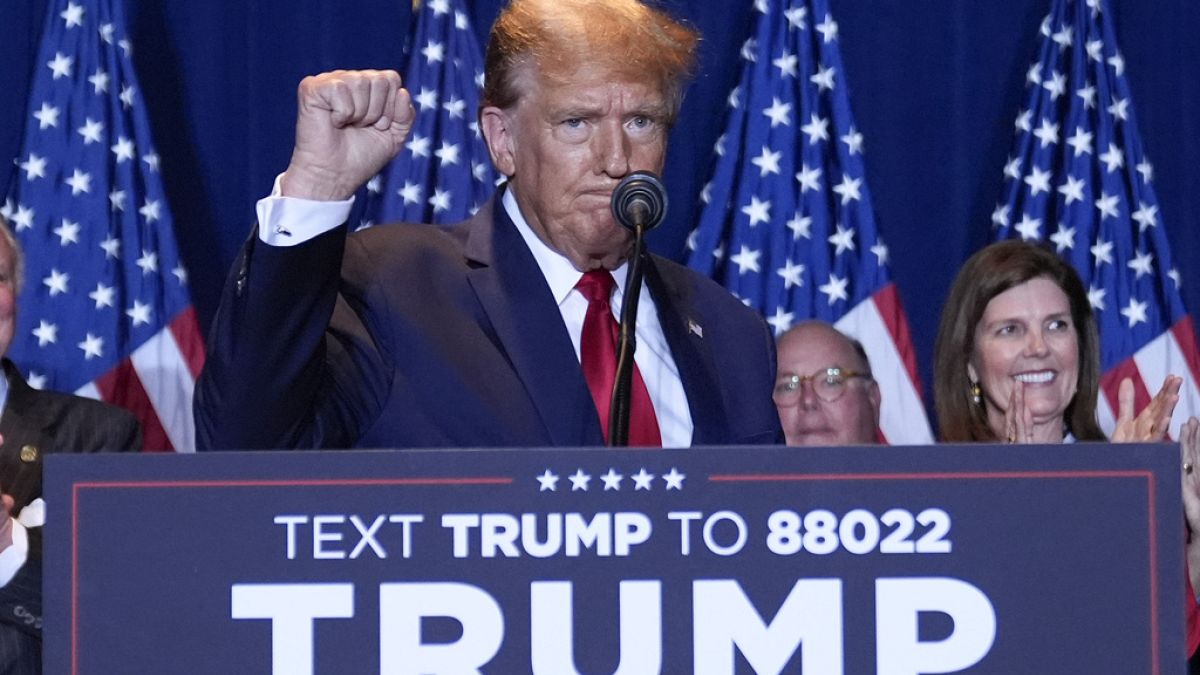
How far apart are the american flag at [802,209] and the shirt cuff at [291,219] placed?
2191mm

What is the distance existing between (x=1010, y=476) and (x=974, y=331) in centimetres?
189

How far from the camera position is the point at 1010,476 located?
1.36 m

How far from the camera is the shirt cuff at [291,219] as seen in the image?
173 cm

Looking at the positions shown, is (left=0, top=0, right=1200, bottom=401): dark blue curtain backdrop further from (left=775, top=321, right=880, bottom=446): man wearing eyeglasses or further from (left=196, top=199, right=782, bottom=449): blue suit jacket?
(left=196, top=199, right=782, bottom=449): blue suit jacket

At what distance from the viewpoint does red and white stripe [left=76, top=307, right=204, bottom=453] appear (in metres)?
3.73

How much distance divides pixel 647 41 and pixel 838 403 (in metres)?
1.68

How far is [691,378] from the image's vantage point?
81.8 inches

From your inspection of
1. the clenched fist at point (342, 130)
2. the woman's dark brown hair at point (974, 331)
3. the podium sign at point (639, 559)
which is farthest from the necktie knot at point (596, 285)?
the woman's dark brown hair at point (974, 331)

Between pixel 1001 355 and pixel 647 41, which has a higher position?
pixel 647 41

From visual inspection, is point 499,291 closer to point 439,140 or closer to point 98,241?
point 439,140

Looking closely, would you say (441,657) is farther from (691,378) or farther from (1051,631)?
(691,378)

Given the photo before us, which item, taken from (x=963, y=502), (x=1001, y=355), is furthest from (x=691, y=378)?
(x=1001, y=355)

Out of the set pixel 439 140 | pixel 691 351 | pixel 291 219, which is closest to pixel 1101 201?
pixel 439 140

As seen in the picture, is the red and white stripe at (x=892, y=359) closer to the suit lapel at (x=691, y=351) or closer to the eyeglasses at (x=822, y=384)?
the eyeglasses at (x=822, y=384)
